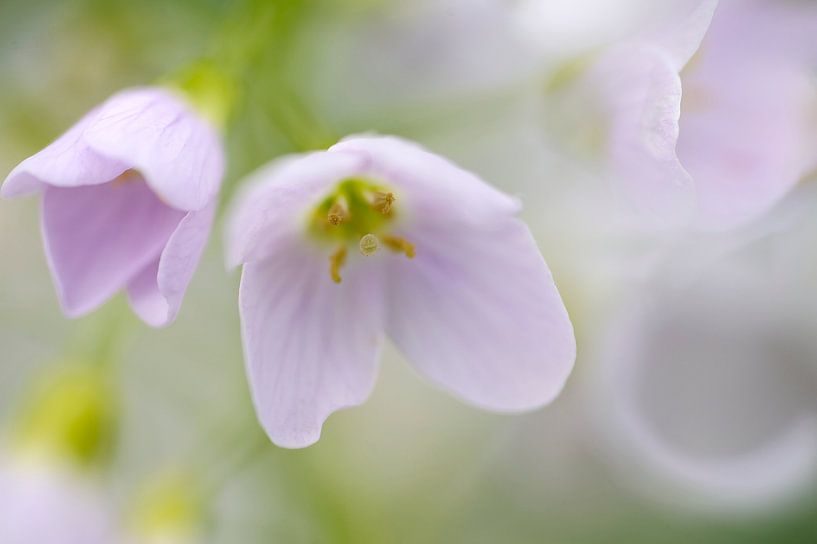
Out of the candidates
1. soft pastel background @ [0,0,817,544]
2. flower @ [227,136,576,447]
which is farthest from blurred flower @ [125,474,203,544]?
flower @ [227,136,576,447]

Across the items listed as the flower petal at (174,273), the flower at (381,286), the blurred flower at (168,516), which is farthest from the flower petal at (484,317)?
the blurred flower at (168,516)

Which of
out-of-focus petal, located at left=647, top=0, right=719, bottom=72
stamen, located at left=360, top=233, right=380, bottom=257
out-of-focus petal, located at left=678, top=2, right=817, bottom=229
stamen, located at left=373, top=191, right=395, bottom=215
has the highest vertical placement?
out-of-focus petal, located at left=678, top=2, right=817, bottom=229

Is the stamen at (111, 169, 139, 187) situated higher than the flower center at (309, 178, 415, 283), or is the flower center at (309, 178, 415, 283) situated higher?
the flower center at (309, 178, 415, 283)

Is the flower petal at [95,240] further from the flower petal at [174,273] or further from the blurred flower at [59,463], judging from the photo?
the blurred flower at [59,463]

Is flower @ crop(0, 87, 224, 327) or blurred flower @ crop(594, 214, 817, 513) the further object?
blurred flower @ crop(594, 214, 817, 513)

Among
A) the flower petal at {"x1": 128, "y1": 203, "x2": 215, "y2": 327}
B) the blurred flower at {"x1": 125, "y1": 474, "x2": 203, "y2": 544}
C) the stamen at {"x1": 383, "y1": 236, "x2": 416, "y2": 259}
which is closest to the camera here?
the flower petal at {"x1": 128, "y1": 203, "x2": 215, "y2": 327}

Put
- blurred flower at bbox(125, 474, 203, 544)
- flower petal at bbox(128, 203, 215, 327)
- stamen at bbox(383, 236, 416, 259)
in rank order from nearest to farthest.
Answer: flower petal at bbox(128, 203, 215, 327) < stamen at bbox(383, 236, 416, 259) < blurred flower at bbox(125, 474, 203, 544)

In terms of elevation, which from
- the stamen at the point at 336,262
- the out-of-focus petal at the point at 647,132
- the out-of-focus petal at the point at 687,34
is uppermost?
the out-of-focus petal at the point at 687,34

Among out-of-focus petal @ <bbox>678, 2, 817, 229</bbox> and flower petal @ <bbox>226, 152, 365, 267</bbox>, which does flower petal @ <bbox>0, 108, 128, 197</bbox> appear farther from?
out-of-focus petal @ <bbox>678, 2, 817, 229</bbox>
